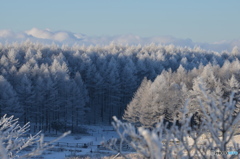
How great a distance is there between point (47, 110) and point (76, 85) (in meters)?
5.43

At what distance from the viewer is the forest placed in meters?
36.9

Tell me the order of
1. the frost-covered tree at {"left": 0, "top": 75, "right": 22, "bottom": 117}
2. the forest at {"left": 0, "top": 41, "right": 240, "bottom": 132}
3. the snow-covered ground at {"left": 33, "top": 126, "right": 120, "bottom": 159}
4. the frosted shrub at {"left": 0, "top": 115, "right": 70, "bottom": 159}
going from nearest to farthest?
the frosted shrub at {"left": 0, "top": 115, "right": 70, "bottom": 159}
the snow-covered ground at {"left": 33, "top": 126, "right": 120, "bottom": 159}
the forest at {"left": 0, "top": 41, "right": 240, "bottom": 132}
the frost-covered tree at {"left": 0, "top": 75, "right": 22, "bottom": 117}

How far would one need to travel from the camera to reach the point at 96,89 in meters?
56.7

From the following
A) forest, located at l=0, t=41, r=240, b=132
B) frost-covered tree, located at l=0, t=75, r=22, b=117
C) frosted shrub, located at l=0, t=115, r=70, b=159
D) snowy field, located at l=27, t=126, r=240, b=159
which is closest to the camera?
frosted shrub, located at l=0, t=115, r=70, b=159

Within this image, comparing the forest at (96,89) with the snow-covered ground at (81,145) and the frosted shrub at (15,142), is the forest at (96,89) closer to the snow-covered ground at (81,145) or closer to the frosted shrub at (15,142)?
the snow-covered ground at (81,145)

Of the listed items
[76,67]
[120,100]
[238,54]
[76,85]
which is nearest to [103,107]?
[120,100]

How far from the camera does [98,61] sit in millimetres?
64750

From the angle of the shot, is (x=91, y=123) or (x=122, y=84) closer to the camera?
(x=91, y=123)

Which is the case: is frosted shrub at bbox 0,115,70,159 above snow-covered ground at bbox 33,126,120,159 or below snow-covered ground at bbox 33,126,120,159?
above

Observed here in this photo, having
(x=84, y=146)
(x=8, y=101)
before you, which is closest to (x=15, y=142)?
(x=84, y=146)

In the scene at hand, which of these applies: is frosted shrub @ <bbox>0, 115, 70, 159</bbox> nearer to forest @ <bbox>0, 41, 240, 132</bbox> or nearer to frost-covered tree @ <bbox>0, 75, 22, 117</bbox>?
forest @ <bbox>0, 41, 240, 132</bbox>

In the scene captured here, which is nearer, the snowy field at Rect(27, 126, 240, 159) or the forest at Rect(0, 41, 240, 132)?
the snowy field at Rect(27, 126, 240, 159)

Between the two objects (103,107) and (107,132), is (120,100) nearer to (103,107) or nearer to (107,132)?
(103,107)

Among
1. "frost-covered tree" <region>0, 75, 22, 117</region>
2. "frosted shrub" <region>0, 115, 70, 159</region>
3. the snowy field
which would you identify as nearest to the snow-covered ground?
the snowy field
